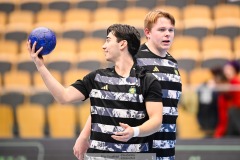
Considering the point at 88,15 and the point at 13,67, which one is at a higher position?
the point at 88,15

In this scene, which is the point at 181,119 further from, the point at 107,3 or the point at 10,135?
the point at 107,3

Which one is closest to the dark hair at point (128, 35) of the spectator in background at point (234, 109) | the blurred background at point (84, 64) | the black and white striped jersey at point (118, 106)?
the black and white striped jersey at point (118, 106)

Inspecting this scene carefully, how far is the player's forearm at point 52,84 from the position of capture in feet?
12.6

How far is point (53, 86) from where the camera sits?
3.88 m

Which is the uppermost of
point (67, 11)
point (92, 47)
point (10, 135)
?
point (67, 11)

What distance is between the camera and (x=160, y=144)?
14.0 feet

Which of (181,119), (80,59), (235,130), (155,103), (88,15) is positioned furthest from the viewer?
Answer: (88,15)

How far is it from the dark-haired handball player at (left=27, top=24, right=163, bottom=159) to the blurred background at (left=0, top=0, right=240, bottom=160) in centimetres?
328

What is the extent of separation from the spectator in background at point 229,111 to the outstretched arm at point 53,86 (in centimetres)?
380

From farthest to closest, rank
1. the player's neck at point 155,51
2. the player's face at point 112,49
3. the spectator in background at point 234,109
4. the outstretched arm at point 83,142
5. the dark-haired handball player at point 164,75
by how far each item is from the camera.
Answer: the spectator in background at point 234,109 < the player's neck at point 155,51 < the dark-haired handball player at point 164,75 < the outstretched arm at point 83,142 < the player's face at point 112,49

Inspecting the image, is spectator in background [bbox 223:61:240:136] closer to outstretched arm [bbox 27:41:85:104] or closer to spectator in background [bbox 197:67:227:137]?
spectator in background [bbox 197:67:227:137]

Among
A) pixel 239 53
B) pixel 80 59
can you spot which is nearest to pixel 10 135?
pixel 80 59

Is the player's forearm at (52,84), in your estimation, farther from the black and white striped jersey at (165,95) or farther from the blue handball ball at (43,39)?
the black and white striped jersey at (165,95)

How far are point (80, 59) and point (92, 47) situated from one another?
35cm
